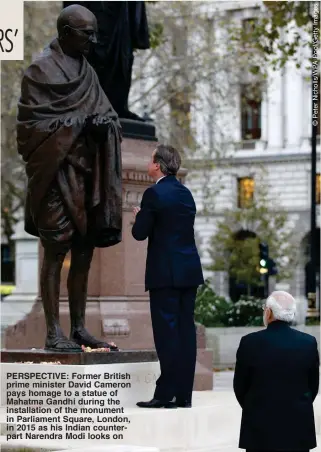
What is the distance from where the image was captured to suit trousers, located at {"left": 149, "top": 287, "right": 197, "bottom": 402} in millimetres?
9828

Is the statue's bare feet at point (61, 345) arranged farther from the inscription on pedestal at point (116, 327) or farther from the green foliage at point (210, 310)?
the green foliage at point (210, 310)

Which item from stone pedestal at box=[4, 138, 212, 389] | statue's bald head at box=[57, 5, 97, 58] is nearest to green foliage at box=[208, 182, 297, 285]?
stone pedestal at box=[4, 138, 212, 389]

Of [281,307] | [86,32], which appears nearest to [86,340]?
[86,32]

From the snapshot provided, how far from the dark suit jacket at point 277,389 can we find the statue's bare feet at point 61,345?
125 inches

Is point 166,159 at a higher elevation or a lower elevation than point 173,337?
higher

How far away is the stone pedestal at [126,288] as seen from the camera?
44.6 feet

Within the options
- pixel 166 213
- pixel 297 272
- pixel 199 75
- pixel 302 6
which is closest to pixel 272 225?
pixel 297 272

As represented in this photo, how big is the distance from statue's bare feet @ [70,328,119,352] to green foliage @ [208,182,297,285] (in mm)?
43889

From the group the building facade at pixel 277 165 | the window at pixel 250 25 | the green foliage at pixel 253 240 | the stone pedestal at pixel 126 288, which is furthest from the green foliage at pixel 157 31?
the building facade at pixel 277 165

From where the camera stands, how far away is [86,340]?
10.7m

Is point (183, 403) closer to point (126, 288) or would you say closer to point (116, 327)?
point (116, 327)

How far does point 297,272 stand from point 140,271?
169ft

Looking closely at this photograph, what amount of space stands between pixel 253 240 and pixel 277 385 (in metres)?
48.4

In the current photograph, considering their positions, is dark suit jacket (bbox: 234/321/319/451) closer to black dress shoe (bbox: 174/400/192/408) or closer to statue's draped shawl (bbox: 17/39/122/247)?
black dress shoe (bbox: 174/400/192/408)
